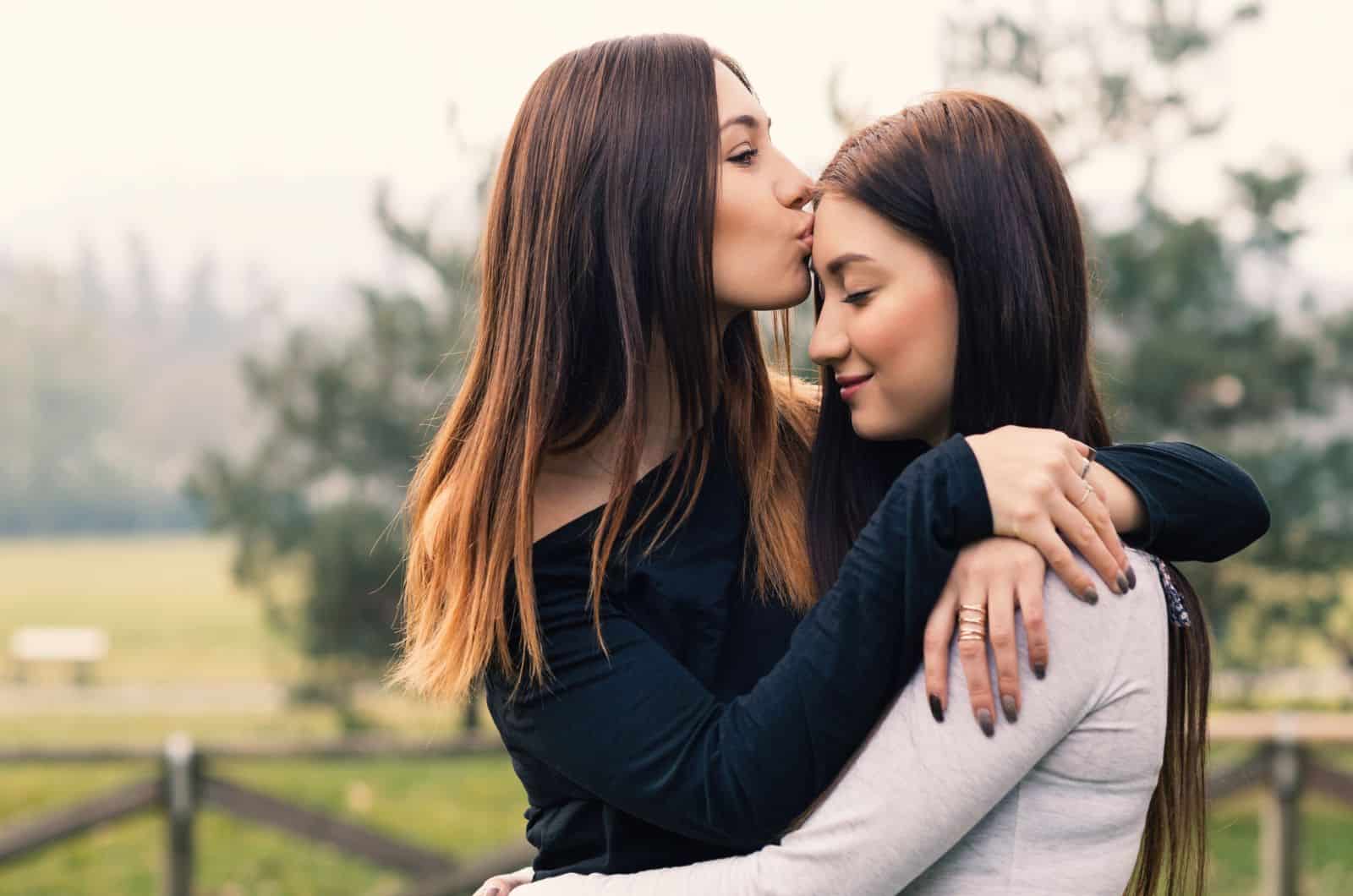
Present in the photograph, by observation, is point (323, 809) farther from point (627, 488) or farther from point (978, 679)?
point (978, 679)

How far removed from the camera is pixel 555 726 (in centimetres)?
188

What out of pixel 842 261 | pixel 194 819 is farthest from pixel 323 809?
pixel 842 261

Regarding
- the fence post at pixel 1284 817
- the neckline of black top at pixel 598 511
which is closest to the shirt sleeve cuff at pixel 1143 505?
the neckline of black top at pixel 598 511

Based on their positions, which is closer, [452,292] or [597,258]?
[597,258]

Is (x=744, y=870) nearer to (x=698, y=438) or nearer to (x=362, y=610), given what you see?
(x=698, y=438)

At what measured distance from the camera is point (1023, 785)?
1.68m

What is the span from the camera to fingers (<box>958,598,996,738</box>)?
63.2 inches

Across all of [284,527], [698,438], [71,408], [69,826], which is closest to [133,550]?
[71,408]

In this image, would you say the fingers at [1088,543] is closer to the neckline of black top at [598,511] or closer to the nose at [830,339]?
the nose at [830,339]

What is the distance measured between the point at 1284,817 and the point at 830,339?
4629mm

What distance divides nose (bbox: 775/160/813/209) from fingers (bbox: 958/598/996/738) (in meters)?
0.65

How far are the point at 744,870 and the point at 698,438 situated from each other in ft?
2.13

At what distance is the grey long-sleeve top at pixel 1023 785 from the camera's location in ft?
5.30

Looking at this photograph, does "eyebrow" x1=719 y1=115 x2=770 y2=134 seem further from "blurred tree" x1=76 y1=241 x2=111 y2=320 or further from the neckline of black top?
"blurred tree" x1=76 y1=241 x2=111 y2=320
